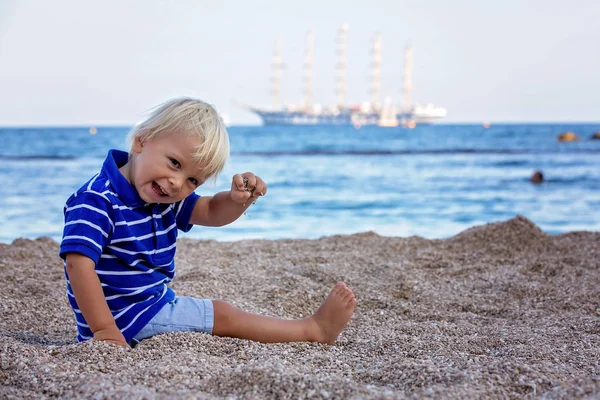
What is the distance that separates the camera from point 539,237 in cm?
453

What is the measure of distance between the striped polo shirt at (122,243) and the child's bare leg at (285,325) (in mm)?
233

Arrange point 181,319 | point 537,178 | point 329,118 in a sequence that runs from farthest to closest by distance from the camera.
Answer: point 329,118 → point 537,178 → point 181,319

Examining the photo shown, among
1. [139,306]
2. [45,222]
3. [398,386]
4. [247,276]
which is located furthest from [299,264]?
[45,222]

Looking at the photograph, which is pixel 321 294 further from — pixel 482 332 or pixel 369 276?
pixel 482 332

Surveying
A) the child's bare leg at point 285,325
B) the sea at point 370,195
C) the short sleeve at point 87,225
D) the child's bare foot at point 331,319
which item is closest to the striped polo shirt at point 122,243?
the short sleeve at point 87,225

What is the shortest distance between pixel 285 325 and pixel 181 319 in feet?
1.25

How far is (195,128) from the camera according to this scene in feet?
7.23

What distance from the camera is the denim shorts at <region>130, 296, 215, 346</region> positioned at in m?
2.31

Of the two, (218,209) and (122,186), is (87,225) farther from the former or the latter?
(218,209)

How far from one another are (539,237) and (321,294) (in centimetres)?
206

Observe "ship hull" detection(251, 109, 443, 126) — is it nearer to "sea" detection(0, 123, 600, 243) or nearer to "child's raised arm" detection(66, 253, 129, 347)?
"sea" detection(0, 123, 600, 243)

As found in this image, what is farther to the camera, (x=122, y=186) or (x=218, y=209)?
(x=218, y=209)

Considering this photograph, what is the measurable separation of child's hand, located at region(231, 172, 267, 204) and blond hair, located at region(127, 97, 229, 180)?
0.09m

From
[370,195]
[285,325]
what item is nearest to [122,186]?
[285,325]
